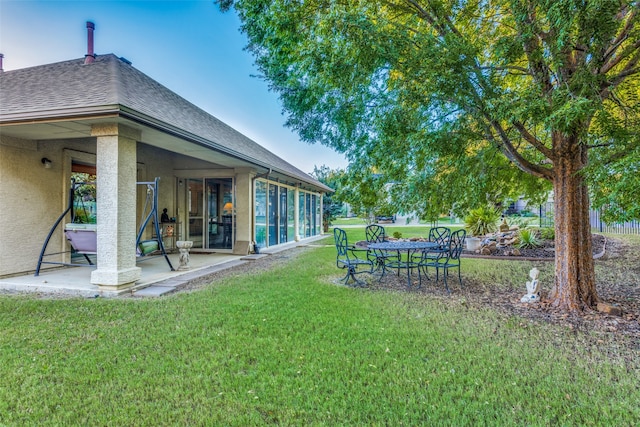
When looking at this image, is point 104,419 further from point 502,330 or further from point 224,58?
point 224,58

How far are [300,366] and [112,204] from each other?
3917mm

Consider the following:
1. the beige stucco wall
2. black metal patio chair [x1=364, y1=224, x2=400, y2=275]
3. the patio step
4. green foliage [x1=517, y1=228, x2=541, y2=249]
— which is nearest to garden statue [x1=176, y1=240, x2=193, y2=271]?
the patio step

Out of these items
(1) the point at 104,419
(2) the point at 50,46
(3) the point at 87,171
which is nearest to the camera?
(1) the point at 104,419

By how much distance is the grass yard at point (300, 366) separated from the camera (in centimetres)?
219

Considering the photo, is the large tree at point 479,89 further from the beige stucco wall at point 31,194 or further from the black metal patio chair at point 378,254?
the beige stucco wall at point 31,194

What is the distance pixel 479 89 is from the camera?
396 centimetres

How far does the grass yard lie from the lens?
219 centimetres

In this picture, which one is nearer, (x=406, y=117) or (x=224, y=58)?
(x=406, y=117)

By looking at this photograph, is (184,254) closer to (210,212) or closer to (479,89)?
(210,212)

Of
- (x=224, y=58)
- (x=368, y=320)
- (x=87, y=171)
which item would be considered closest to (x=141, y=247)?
(x=87, y=171)

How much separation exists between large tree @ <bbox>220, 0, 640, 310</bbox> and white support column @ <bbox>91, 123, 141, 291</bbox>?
9.55ft

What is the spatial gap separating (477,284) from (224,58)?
12.4 meters

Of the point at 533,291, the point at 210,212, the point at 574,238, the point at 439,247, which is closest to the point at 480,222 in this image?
the point at 439,247

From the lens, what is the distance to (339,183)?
4.92 metres
